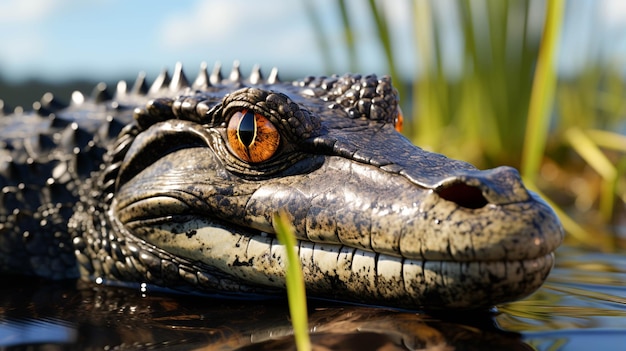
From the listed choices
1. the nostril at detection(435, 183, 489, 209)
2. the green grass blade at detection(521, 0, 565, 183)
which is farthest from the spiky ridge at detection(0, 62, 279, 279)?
the green grass blade at detection(521, 0, 565, 183)

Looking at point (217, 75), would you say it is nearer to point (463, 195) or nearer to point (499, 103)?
point (463, 195)

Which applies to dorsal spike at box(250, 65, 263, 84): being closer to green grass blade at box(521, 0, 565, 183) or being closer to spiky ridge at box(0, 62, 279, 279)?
spiky ridge at box(0, 62, 279, 279)

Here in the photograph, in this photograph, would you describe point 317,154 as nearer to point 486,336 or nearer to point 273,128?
point 273,128

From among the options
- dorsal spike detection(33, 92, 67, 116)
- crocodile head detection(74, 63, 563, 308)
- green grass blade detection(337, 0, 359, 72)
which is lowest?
crocodile head detection(74, 63, 563, 308)

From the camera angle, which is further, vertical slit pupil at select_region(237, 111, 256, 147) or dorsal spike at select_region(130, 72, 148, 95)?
dorsal spike at select_region(130, 72, 148, 95)

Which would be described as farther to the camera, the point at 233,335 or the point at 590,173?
the point at 590,173

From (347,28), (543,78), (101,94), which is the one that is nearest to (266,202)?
(101,94)

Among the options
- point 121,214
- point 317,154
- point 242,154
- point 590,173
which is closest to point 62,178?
point 121,214
